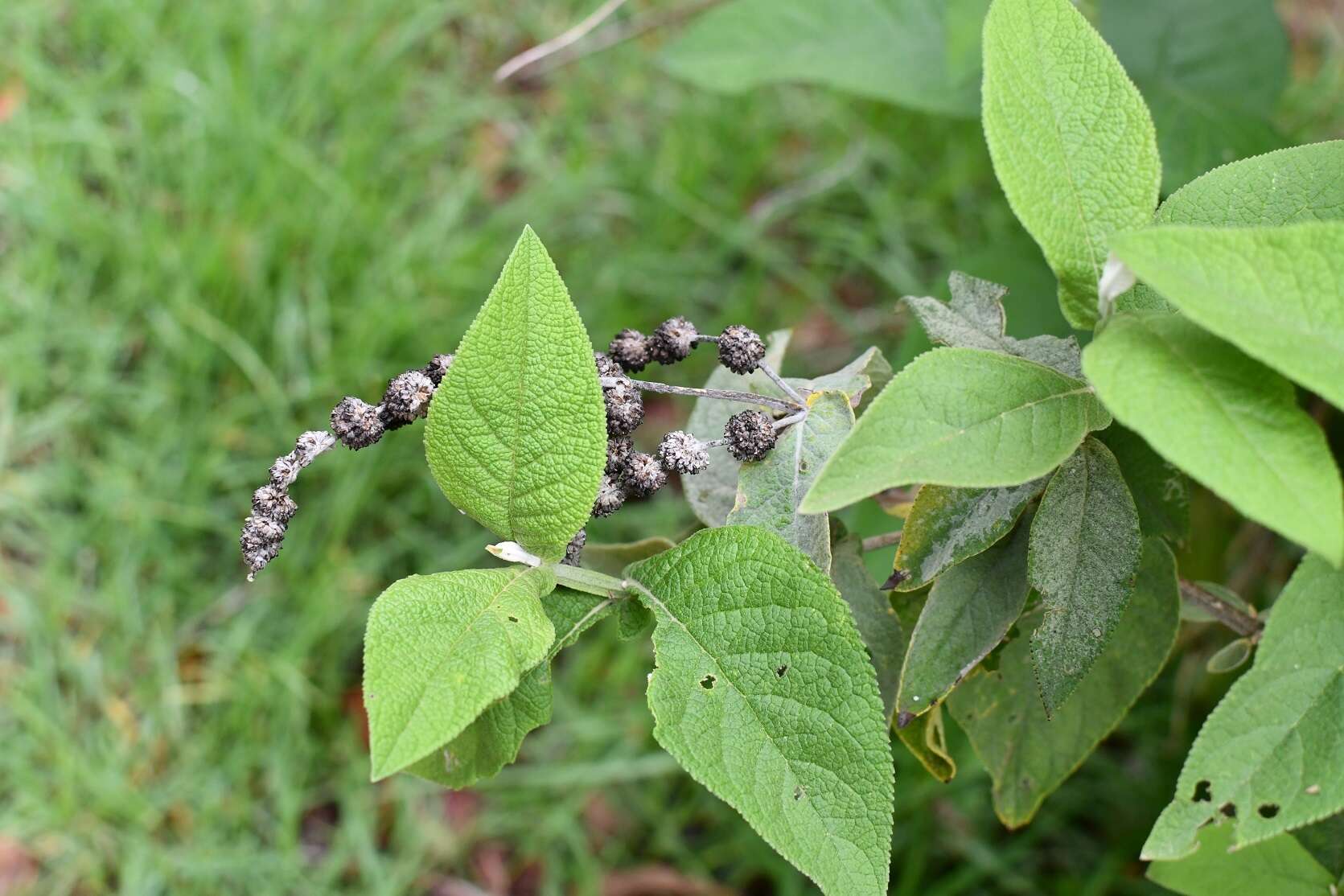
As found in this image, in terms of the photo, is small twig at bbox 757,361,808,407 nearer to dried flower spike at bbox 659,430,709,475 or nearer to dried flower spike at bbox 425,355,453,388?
dried flower spike at bbox 659,430,709,475

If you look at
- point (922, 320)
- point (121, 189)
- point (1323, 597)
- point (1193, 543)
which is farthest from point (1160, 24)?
point (121, 189)

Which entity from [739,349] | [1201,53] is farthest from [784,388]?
[1201,53]

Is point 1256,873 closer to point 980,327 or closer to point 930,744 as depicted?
point 930,744

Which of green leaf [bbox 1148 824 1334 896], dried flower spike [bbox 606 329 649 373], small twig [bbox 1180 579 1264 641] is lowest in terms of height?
green leaf [bbox 1148 824 1334 896]

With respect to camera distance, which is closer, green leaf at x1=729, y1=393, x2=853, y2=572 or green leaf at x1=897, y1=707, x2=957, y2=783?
green leaf at x1=729, y1=393, x2=853, y2=572

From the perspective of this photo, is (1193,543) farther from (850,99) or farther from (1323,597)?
(850,99)

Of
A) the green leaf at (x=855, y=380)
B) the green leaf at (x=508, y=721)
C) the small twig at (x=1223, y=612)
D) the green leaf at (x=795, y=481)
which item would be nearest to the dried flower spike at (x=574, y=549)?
the green leaf at (x=508, y=721)

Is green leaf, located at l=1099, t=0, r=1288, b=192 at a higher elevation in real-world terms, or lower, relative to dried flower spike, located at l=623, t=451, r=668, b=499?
lower

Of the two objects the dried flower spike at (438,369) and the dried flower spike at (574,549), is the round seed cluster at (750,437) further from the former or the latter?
the dried flower spike at (438,369)

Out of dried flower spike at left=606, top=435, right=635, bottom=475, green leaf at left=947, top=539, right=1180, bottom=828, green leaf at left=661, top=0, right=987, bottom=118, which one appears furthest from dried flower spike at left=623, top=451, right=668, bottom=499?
green leaf at left=661, top=0, right=987, bottom=118

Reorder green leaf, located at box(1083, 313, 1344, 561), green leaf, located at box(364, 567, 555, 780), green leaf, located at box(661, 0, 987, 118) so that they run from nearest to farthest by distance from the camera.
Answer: green leaf, located at box(1083, 313, 1344, 561) < green leaf, located at box(364, 567, 555, 780) < green leaf, located at box(661, 0, 987, 118)
